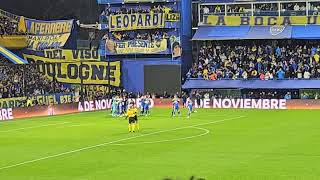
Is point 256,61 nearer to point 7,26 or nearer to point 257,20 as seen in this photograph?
point 257,20

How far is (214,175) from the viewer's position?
22.5m

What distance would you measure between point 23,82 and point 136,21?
16.1m

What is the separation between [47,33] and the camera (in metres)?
72.1

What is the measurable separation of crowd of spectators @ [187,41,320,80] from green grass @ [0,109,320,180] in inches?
633

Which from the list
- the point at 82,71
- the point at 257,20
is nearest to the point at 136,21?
the point at 82,71

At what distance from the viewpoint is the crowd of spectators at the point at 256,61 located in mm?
65188

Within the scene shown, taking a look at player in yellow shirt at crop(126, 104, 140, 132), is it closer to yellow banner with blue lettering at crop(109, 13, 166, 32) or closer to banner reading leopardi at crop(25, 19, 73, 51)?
yellow banner with blue lettering at crop(109, 13, 166, 32)

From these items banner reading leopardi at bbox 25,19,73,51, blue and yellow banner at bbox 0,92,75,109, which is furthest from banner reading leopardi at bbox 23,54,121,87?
blue and yellow banner at bbox 0,92,75,109

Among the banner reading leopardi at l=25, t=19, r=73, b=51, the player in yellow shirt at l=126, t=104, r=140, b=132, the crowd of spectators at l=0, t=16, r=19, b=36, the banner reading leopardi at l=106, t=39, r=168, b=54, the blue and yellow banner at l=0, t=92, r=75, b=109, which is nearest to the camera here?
the player in yellow shirt at l=126, t=104, r=140, b=132

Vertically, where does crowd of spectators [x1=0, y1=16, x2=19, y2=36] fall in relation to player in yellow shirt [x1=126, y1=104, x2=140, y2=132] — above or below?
above

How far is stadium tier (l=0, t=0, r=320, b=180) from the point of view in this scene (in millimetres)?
49750

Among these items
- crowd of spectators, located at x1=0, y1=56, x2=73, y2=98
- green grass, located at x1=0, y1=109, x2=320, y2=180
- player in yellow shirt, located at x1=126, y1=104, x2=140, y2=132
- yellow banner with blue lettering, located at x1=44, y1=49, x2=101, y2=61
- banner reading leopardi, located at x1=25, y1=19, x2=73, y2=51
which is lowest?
green grass, located at x1=0, y1=109, x2=320, y2=180

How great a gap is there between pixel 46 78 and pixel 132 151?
39958 millimetres

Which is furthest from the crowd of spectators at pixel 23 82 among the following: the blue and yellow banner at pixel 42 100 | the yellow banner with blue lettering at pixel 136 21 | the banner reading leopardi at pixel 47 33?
the yellow banner with blue lettering at pixel 136 21
